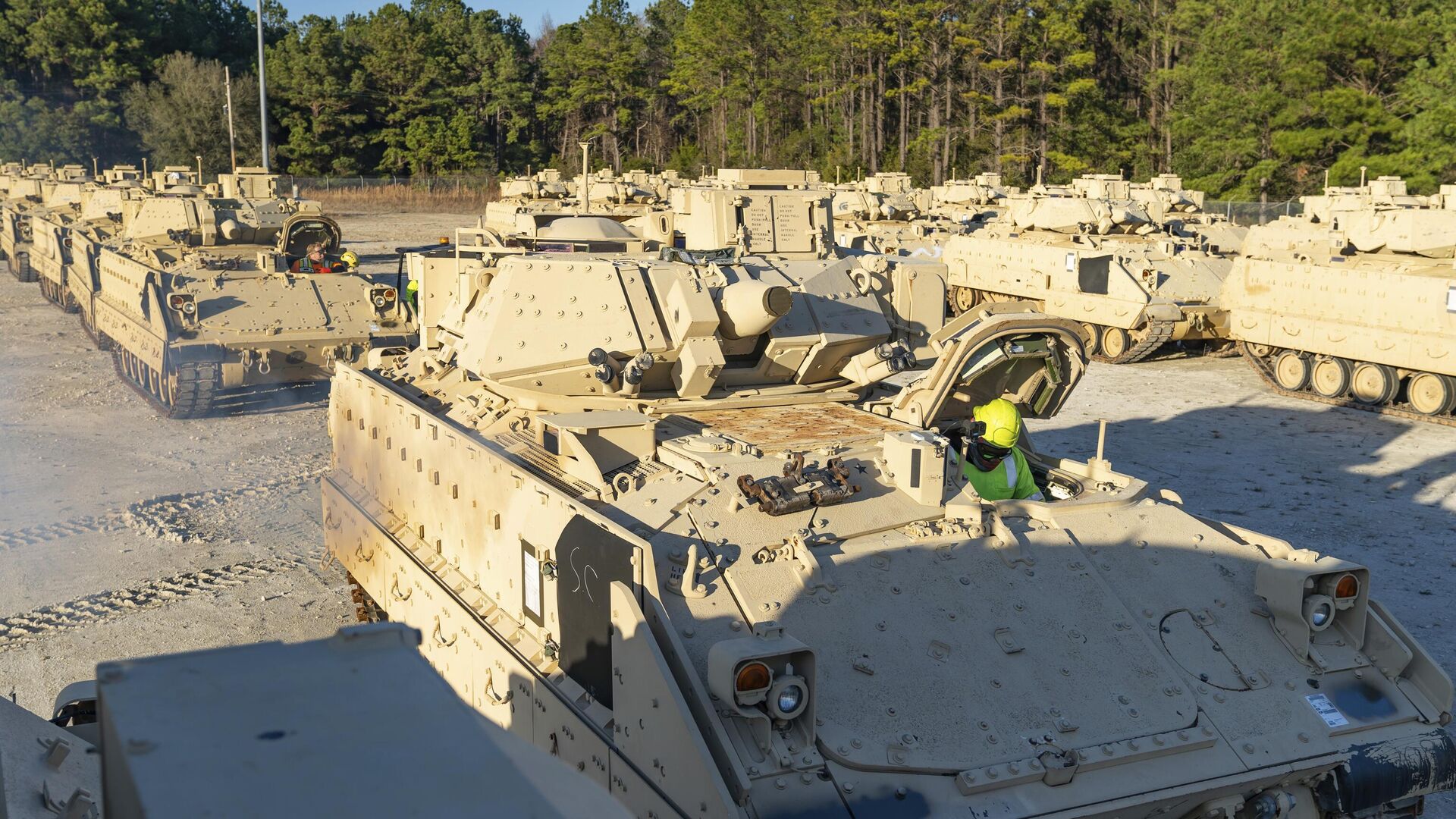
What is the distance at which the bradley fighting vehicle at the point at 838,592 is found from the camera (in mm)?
5367

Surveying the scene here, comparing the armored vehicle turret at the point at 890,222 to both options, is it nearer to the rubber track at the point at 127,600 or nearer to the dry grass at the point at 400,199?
the rubber track at the point at 127,600

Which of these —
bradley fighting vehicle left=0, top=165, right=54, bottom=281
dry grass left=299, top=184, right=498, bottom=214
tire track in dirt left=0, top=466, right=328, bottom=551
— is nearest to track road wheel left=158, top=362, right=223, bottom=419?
tire track in dirt left=0, top=466, right=328, bottom=551

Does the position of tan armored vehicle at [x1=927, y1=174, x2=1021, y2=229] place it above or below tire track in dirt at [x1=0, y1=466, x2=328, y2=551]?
above

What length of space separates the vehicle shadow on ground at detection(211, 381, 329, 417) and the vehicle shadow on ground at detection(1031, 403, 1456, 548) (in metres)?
9.97

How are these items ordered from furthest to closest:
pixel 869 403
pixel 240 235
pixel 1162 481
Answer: pixel 240 235, pixel 1162 481, pixel 869 403

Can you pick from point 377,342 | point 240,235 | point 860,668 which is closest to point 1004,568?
point 860,668

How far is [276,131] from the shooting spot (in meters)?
63.8

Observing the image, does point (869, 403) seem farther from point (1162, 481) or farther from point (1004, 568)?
point (1162, 481)

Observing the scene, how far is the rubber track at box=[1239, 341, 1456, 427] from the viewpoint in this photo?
17.9m

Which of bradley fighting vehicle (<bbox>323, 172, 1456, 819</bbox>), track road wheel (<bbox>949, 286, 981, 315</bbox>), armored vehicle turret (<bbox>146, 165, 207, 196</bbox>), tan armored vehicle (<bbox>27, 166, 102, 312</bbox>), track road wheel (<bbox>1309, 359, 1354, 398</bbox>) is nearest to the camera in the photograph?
bradley fighting vehicle (<bbox>323, 172, 1456, 819</bbox>)

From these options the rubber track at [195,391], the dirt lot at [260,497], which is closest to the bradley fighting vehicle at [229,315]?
the rubber track at [195,391]

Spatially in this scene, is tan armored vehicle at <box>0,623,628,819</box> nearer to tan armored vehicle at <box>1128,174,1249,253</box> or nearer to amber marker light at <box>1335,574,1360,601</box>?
amber marker light at <box>1335,574,1360,601</box>

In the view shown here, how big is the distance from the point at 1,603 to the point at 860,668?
763cm

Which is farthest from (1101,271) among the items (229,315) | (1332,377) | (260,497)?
(260,497)
